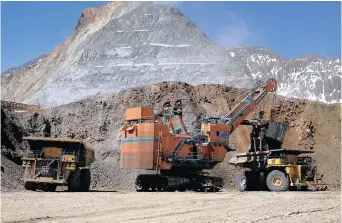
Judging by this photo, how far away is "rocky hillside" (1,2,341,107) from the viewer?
Result: 7325cm

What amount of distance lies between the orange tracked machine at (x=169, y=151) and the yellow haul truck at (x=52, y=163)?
8.84 feet

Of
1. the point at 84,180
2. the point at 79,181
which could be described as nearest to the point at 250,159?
the point at 84,180

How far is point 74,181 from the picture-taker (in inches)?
877

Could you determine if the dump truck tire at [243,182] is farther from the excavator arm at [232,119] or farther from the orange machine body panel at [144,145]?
the orange machine body panel at [144,145]

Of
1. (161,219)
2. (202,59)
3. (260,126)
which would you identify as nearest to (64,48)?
(202,59)

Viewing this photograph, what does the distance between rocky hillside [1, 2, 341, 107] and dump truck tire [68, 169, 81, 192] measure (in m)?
43.8

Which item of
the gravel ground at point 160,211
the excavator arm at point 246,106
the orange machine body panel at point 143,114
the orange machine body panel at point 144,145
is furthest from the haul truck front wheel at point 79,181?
the excavator arm at point 246,106

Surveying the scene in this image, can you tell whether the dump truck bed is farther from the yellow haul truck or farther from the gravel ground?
the gravel ground

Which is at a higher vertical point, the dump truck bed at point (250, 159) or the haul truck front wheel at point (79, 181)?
the dump truck bed at point (250, 159)

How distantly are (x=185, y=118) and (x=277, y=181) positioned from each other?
20.4 metres

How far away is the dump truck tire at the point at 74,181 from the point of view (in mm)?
22141

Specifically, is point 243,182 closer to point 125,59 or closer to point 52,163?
point 52,163

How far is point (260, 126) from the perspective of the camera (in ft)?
87.4

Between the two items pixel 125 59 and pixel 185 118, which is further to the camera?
pixel 125 59
